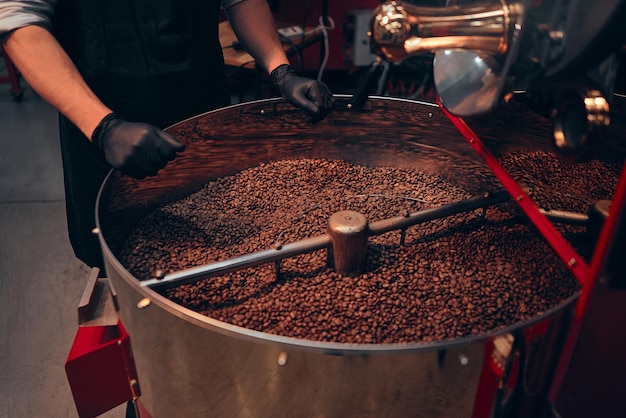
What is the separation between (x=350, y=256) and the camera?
2.98 feet

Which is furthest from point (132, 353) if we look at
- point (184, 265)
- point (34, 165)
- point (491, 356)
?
point (34, 165)

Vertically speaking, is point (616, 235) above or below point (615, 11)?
below

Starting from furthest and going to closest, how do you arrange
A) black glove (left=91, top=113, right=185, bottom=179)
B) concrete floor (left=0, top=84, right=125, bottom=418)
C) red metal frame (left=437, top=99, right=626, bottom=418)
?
concrete floor (left=0, top=84, right=125, bottom=418)
black glove (left=91, top=113, right=185, bottom=179)
red metal frame (left=437, top=99, right=626, bottom=418)

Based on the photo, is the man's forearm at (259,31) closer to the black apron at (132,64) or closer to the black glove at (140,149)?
the black apron at (132,64)

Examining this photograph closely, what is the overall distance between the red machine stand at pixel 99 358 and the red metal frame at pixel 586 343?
0.57 metres

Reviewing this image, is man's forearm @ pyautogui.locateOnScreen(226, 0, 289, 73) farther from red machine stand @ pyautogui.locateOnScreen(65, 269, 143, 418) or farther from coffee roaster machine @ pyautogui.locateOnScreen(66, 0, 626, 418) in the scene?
red machine stand @ pyautogui.locateOnScreen(65, 269, 143, 418)

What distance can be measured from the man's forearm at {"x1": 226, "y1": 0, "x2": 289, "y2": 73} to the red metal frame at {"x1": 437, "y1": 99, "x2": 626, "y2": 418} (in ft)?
2.31

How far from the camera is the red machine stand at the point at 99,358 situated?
2.93ft

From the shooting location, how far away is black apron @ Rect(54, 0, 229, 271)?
1254mm

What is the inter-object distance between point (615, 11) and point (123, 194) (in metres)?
0.88

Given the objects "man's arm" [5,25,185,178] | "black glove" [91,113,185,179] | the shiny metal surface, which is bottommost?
"black glove" [91,113,185,179]

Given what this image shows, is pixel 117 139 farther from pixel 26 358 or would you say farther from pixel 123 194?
pixel 26 358

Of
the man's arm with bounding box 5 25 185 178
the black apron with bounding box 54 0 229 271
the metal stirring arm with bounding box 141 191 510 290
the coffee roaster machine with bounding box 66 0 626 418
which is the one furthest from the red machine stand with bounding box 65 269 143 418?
the black apron with bounding box 54 0 229 271

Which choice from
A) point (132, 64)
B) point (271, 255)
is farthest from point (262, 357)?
point (132, 64)
